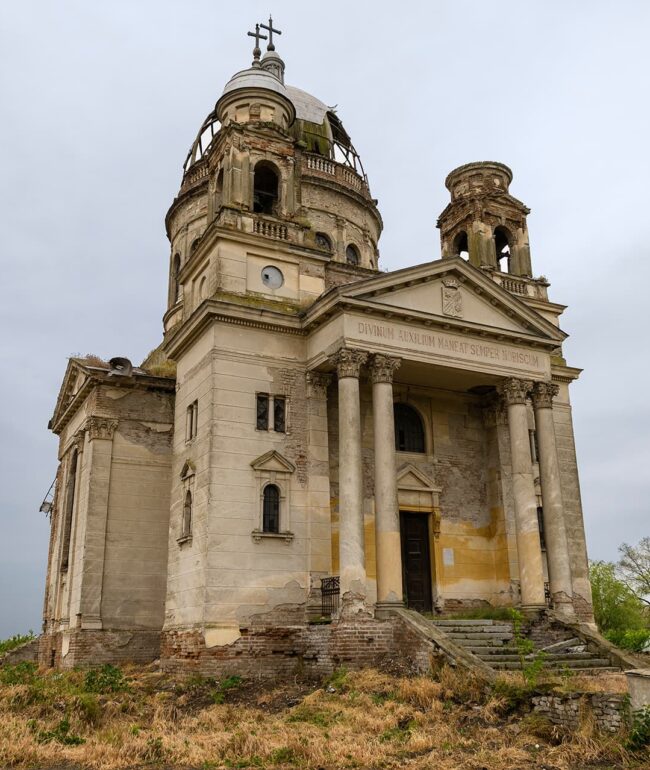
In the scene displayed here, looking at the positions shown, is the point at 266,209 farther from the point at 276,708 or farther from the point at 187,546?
the point at 276,708

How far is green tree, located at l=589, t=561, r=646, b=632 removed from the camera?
31.3 metres

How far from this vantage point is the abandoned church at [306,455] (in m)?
19.6

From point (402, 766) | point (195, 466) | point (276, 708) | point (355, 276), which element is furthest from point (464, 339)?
point (402, 766)

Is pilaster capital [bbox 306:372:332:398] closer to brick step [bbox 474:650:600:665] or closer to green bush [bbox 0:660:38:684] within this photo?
brick step [bbox 474:650:600:665]

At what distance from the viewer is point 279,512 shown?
67.9 feet

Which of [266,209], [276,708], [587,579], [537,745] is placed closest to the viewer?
[537,745]

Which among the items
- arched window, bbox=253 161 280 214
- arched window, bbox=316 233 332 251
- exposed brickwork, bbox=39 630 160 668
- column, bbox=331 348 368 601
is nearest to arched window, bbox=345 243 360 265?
arched window, bbox=316 233 332 251

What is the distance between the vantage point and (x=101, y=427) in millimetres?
25750

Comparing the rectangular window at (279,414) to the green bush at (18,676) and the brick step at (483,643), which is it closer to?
the brick step at (483,643)

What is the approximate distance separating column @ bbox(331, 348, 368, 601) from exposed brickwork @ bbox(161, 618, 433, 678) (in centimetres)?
96

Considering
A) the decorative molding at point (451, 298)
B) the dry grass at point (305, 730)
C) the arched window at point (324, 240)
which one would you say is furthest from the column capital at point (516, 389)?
the arched window at point (324, 240)

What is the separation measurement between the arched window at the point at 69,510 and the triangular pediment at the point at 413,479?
38.9 ft

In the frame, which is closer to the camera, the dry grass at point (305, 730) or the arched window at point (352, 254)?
the dry grass at point (305, 730)

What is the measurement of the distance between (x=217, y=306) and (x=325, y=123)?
19.1 metres
